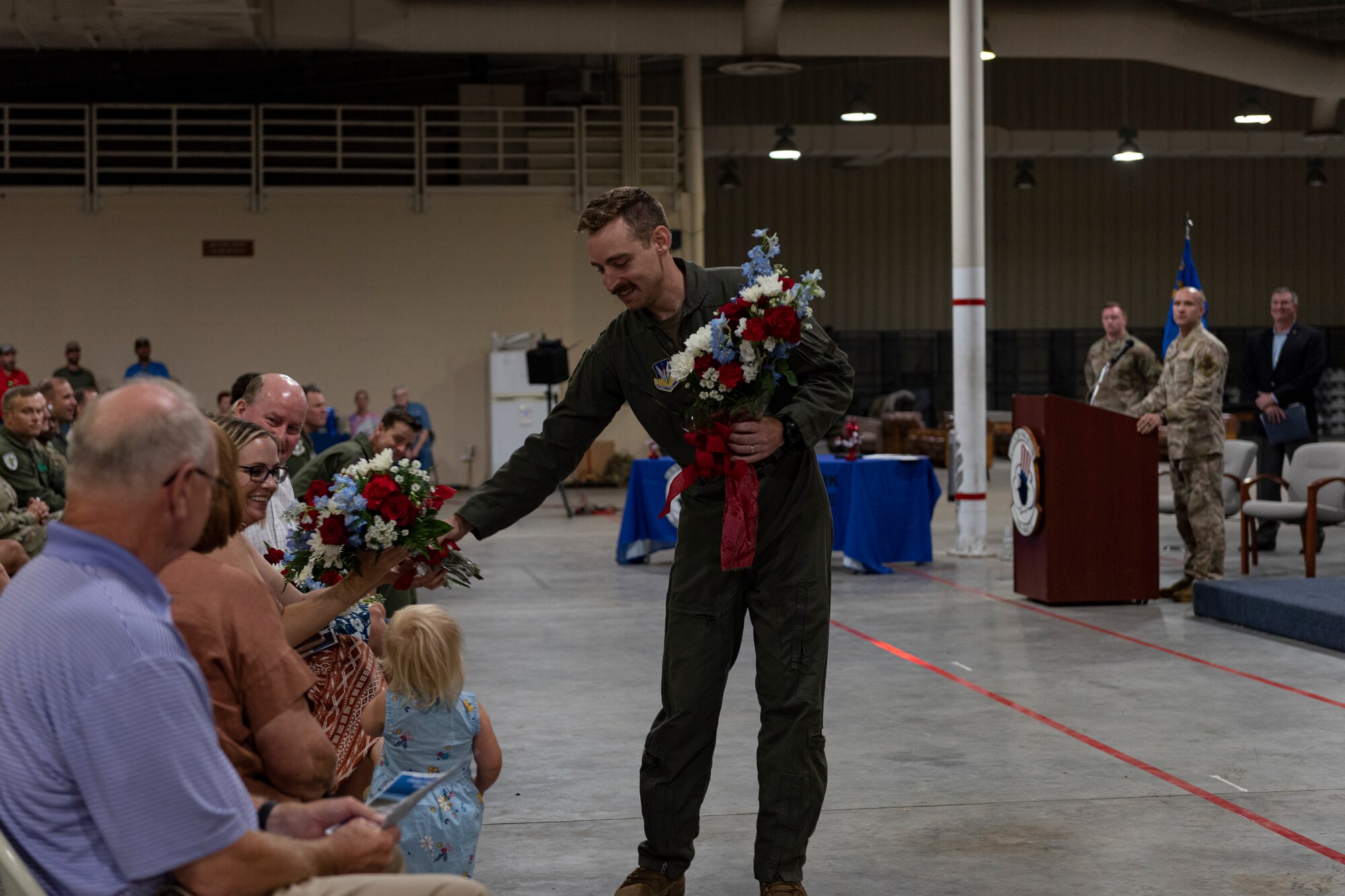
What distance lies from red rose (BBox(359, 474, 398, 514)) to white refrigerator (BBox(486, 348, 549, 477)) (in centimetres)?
1530

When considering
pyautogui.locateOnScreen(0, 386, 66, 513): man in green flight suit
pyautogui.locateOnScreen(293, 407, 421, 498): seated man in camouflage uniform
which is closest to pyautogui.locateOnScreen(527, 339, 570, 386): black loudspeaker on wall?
pyautogui.locateOnScreen(0, 386, 66, 513): man in green flight suit

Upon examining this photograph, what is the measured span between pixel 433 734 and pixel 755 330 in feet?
4.13

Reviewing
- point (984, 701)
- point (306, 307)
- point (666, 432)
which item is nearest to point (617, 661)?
point (984, 701)

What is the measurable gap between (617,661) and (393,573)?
398 cm

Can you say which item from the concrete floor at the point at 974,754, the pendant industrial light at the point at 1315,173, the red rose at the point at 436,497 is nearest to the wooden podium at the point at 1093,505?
the concrete floor at the point at 974,754

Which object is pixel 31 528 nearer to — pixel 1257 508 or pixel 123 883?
pixel 123 883

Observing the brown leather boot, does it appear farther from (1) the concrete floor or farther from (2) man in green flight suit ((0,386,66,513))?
(2) man in green flight suit ((0,386,66,513))

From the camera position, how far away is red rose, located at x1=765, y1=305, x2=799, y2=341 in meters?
3.33

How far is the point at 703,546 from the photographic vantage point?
11.7 feet

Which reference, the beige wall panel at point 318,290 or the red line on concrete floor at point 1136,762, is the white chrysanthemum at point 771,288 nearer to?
the red line on concrete floor at point 1136,762

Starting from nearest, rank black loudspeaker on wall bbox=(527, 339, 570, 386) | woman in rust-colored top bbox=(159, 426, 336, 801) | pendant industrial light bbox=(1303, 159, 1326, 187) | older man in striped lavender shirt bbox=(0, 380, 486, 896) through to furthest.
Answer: older man in striped lavender shirt bbox=(0, 380, 486, 896) → woman in rust-colored top bbox=(159, 426, 336, 801) → black loudspeaker on wall bbox=(527, 339, 570, 386) → pendant industrial light bbox=(1303, 159, 1326, 187)

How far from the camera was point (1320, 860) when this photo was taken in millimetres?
3912

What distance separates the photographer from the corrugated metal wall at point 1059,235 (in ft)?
84.2

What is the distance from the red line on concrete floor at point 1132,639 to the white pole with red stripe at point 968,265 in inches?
35.0
